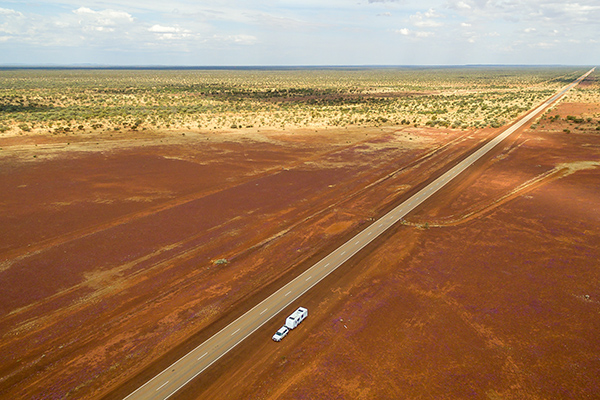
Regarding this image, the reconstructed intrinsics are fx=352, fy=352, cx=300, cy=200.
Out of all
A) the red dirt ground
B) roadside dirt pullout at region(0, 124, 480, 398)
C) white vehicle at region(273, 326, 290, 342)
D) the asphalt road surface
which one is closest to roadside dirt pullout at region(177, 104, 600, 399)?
the red dirt ground

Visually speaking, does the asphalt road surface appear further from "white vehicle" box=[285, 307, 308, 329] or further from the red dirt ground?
"white vehicle" box=[285, 307, 308, 329]

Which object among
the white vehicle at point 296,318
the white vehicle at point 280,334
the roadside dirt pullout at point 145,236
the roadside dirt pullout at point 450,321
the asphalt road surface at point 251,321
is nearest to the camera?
the asphalt road surface at point 251,321

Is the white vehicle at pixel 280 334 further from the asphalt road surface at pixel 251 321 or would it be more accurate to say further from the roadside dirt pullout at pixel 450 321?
the asphalt road surface at pixel 251 321

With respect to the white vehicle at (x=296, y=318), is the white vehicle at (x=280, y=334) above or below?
below

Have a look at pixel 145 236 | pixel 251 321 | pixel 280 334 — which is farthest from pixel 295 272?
pixel 145 236

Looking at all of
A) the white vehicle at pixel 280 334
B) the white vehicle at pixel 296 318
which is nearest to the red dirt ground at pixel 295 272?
the white vehicle at pixel 280 334

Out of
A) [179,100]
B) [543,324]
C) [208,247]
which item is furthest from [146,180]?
[179,100]

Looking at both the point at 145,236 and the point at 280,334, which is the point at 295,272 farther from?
the point at 145,236
